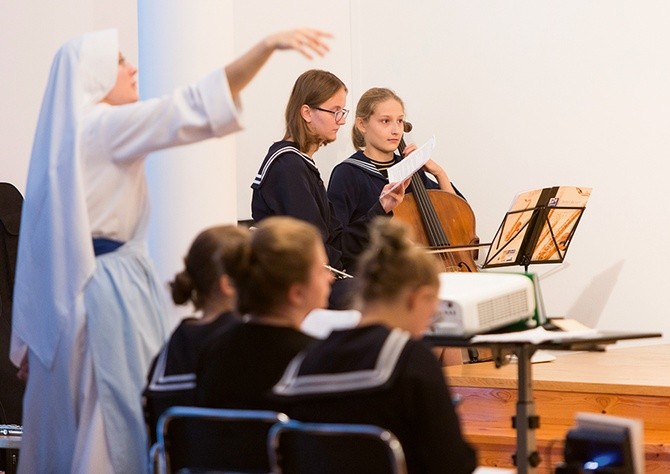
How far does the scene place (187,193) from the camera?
13.1ft

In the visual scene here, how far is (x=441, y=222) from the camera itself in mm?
5520

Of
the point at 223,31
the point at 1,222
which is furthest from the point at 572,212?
the point at 1,222

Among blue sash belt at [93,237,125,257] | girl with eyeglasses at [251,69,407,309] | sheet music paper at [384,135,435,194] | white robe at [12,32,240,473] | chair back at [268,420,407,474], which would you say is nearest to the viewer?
chair back at [268,420,407,474]

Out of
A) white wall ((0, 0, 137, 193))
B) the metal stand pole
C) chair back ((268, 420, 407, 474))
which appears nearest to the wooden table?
the metal stand pole

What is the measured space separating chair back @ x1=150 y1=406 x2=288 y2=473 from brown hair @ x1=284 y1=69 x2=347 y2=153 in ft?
8.58

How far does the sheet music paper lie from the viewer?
14.6ft

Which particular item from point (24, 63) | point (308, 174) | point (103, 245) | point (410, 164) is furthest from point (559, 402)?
point (24, 63)

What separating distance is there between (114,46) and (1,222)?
7.23 feet

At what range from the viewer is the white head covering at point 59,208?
2.91 metres

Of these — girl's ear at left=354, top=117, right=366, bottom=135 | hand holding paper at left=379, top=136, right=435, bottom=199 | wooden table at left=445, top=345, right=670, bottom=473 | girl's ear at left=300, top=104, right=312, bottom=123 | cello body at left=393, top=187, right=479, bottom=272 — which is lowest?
wooden table at left=445, top=345, right=670, bottom=473

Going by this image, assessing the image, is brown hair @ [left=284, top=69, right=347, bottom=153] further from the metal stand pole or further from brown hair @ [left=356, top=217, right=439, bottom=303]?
brown hair @ [left=356, top=217, right=439, bottom=303]

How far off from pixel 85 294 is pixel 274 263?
0.85 meters

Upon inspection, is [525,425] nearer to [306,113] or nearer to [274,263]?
[274,263]

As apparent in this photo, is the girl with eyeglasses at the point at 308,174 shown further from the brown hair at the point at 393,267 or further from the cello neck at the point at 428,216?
the brown hair at the point at 393,267
